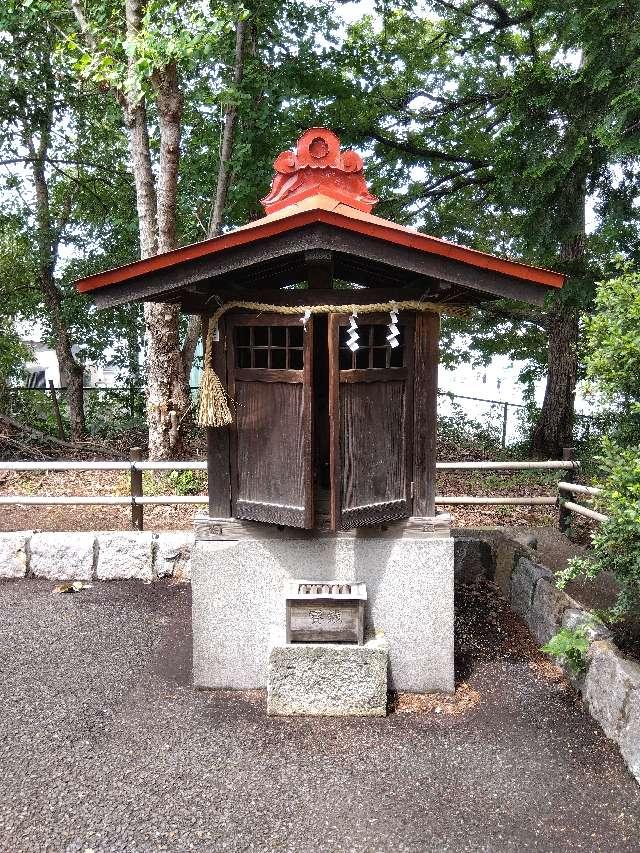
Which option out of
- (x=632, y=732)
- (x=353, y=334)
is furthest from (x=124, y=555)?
(x=632, y=732)

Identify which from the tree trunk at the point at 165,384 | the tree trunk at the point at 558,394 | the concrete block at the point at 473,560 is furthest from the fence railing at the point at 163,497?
the tree trunk at the point at 558,394

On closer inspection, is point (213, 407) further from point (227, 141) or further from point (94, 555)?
point (227, 141)

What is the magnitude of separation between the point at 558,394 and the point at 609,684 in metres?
8.17

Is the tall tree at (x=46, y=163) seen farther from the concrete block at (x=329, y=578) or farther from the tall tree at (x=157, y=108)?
the concrete block at (x=329, y=578)

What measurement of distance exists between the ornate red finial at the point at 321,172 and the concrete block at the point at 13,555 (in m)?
4.35

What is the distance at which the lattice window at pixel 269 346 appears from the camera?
13.1ft

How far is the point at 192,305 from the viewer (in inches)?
170

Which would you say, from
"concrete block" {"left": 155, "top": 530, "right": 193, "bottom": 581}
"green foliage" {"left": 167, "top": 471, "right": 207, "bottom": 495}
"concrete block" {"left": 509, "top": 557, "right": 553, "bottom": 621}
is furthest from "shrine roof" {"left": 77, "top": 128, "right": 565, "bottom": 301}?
"green foliage" {"left": 167, "top": 471, "right": 207, "bottom": 495}

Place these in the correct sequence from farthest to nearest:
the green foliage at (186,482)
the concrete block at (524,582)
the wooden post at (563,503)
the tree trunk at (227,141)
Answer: the tree trunk at (227,141) < the green foliage at (186,482) < the wooden post at (563,503) < the concrete block at (524,582)

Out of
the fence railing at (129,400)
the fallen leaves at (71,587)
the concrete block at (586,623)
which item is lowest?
the fallen leaves at (71,587)

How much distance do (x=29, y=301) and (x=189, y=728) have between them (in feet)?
37.9

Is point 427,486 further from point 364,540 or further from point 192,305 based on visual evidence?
point 192,305

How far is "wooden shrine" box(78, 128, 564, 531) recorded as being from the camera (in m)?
3.60

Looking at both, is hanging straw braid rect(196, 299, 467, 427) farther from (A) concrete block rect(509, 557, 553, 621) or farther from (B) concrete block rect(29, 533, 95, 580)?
(B) concrete block rect(29, 533, 95, 580)
